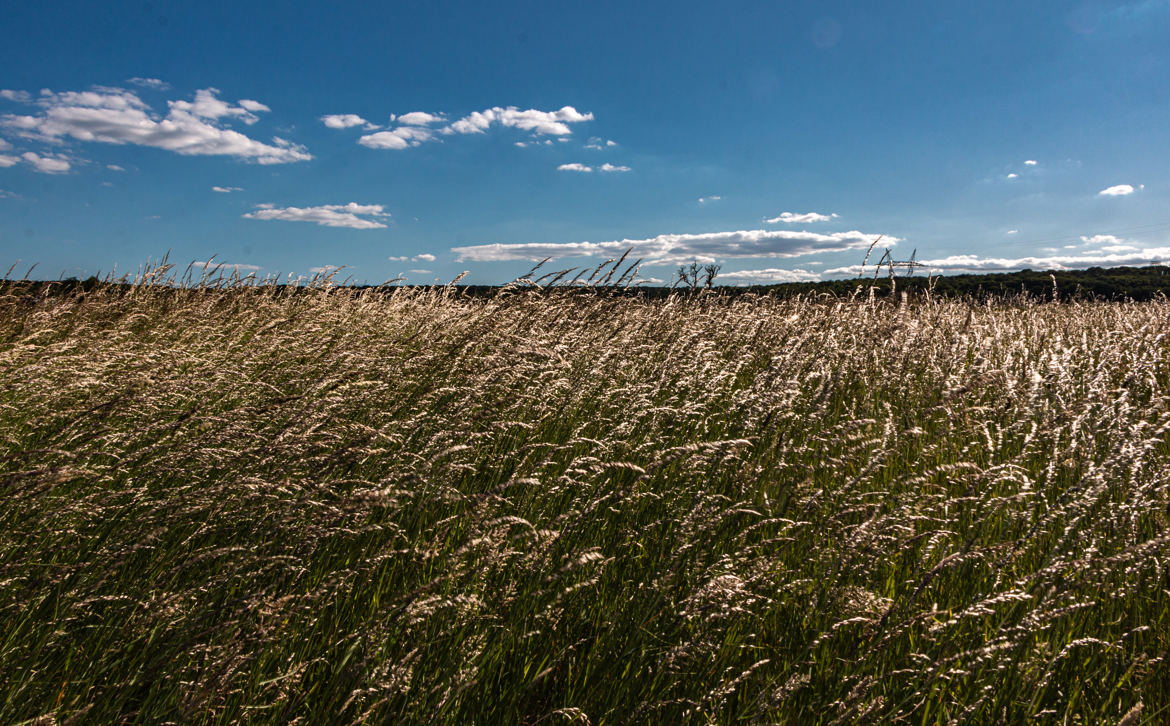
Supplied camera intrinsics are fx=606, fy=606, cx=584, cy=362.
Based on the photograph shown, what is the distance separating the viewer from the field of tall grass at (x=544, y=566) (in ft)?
5.32

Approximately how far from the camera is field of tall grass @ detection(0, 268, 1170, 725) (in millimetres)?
1622

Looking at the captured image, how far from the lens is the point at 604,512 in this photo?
264cm

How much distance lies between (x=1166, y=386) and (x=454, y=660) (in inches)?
266

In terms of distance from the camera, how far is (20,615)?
193cm

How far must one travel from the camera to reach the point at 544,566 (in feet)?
6.97

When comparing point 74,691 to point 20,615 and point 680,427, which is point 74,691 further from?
point 680,427

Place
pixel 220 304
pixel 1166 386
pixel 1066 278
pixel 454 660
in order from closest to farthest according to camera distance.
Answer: pixel 454 660 → pixel 1166 386 → pixel 220 304 → pixel 1066 278

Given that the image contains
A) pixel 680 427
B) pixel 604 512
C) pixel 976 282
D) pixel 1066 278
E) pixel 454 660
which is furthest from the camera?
pixel 1066 278

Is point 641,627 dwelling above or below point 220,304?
below

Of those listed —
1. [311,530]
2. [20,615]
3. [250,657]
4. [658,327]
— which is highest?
[658,327]

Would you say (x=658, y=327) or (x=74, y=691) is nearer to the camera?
(x=74, y=691)

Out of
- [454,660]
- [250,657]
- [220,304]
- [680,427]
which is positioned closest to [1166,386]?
[680,427]

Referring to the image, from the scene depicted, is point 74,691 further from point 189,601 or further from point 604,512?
point 604,512

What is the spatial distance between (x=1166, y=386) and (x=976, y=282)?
2217cm
